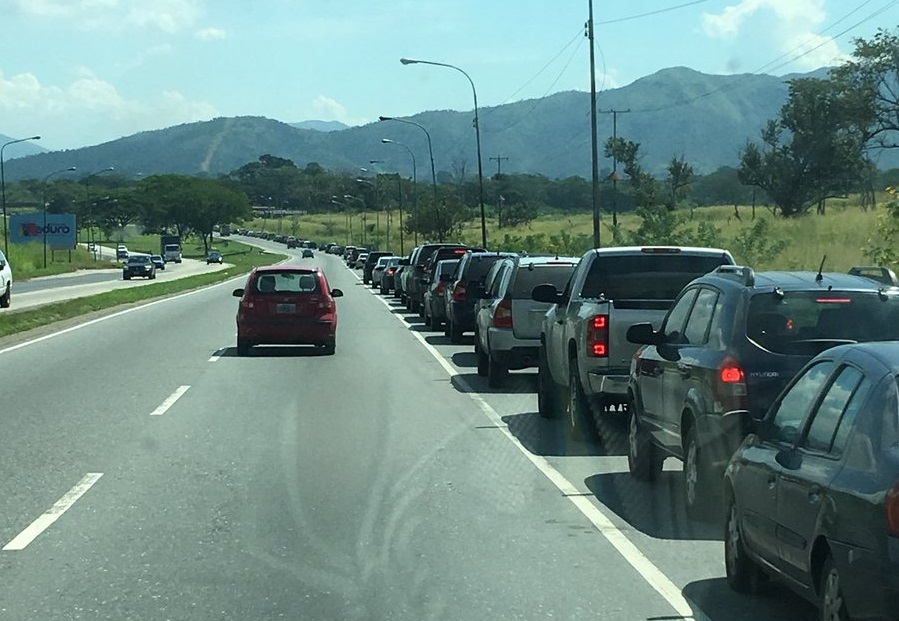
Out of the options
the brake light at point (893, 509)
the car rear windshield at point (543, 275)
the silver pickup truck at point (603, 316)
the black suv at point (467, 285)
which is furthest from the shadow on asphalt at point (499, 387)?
the brake light at point (893, 509)

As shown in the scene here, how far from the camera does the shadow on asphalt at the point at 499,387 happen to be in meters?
18.8

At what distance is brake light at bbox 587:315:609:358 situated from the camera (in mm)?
13250

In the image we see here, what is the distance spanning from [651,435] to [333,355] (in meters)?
13.9

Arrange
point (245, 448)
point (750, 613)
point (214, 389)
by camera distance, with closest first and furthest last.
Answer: point (750, 613) < point (245, 448) < point (214, 389)

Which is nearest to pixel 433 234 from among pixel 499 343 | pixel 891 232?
pixel 891 232

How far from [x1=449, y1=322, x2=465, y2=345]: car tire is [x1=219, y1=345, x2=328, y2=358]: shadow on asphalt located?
9.40ft

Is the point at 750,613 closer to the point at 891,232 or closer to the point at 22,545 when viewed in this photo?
the point at 22,545

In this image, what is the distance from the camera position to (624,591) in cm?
764

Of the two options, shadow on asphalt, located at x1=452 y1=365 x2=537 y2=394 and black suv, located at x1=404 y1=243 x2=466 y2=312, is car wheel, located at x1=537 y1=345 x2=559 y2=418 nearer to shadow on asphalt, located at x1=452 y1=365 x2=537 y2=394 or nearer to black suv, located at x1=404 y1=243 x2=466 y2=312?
shadow on asphalt, located at x1=452 y1=365 x2=537 y2=394

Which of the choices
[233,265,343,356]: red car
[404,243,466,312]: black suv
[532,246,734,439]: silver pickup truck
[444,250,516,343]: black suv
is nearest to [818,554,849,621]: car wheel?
[532,246,734,439]: silver pickup truck

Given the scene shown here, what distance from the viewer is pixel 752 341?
371 inches

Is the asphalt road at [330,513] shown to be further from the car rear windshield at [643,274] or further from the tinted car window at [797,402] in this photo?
the car rear windshield at [643,274]

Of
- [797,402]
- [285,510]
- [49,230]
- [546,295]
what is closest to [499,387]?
[546,295]

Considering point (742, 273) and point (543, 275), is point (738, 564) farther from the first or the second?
point (543, 275)
